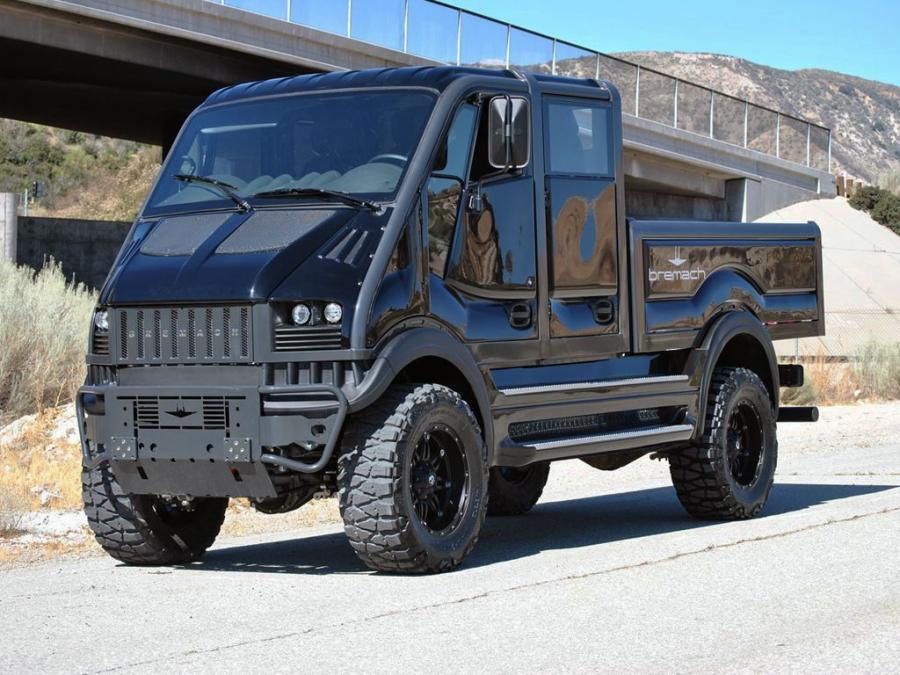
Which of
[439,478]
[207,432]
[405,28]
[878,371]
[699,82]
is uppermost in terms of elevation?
[699,82]

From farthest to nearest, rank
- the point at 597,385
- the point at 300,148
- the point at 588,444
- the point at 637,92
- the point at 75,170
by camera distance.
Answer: the point at 75,170
the point at 637,92
the point at 597,385
the point at 588,444
the point at 300,148

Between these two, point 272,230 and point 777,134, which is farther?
point 777,134

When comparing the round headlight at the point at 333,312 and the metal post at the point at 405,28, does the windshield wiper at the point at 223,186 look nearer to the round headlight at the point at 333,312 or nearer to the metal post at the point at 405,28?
the round headlight at the point at 333,312

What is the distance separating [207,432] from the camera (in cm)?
843

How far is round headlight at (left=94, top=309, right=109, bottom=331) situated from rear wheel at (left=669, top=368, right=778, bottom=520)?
14.8 feet

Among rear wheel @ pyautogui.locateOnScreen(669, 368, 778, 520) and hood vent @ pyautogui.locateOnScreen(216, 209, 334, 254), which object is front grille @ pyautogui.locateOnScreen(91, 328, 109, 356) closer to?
hood vent @ pyautogui.locateOnScreen(216, 209, 334, 254)

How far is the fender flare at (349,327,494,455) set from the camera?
8.30 m

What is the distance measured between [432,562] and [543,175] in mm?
2694

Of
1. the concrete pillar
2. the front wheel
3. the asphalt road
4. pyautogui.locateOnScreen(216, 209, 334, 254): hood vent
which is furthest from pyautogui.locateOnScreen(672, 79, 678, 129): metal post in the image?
pyautogui.locateOnScreen(216, 209, 334, 254): hood vent

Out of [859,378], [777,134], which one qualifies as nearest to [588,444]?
[859,378]

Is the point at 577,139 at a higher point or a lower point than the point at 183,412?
higher

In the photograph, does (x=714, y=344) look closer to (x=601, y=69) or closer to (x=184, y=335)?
(x=184, y=335)

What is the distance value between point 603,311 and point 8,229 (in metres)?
21.8

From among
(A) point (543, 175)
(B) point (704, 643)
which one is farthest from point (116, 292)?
(B) point (704, 643)
